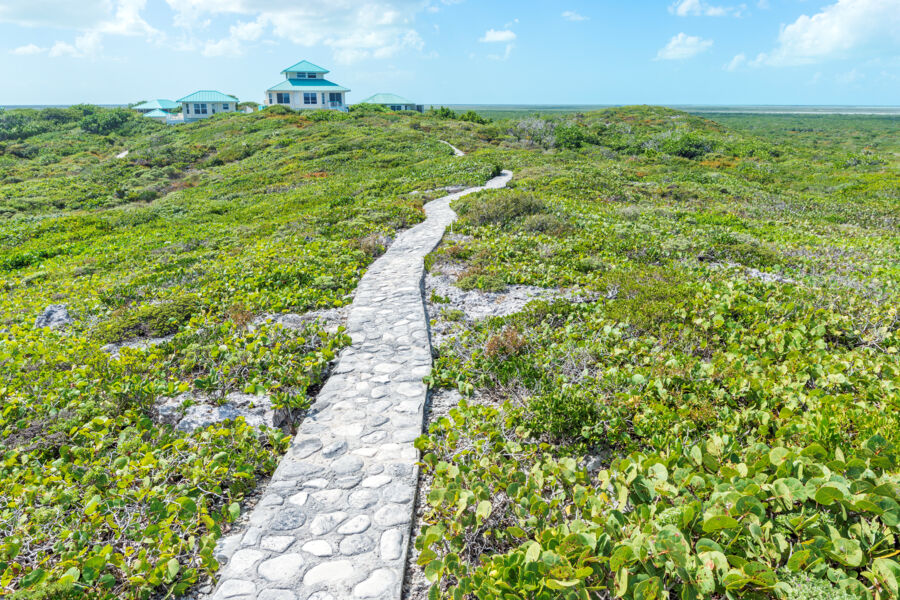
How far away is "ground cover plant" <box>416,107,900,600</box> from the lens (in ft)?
9.47

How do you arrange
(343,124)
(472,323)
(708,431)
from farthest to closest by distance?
(343,124)
(472,323)
(708,431)

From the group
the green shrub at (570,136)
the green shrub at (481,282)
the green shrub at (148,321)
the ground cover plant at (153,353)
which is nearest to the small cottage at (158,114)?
the ground cover plant at (153,353)

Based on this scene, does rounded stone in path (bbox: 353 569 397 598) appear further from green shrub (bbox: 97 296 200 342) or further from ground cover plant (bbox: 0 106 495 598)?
green shrub (bbox: 97 296 200 342)

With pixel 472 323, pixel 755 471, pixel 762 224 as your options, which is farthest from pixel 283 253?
pixel 762 224

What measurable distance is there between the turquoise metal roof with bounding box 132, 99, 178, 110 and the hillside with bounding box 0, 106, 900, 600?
268 feet

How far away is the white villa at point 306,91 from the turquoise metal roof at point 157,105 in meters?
19.9

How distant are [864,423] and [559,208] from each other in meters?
13.7

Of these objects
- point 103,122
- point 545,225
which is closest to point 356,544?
point 545,225

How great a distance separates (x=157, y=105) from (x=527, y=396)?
104m

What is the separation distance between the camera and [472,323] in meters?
8.91

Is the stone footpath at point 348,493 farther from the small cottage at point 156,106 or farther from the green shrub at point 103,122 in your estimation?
the small cottage at point 156,106

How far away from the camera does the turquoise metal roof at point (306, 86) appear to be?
7906 centimetres

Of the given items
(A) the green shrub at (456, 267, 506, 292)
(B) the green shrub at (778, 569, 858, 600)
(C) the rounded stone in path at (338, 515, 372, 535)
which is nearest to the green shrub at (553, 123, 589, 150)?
(A) the green shrub at (456, 267, 506, 292)

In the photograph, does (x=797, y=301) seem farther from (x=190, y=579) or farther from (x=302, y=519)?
(x=190, y=579)
